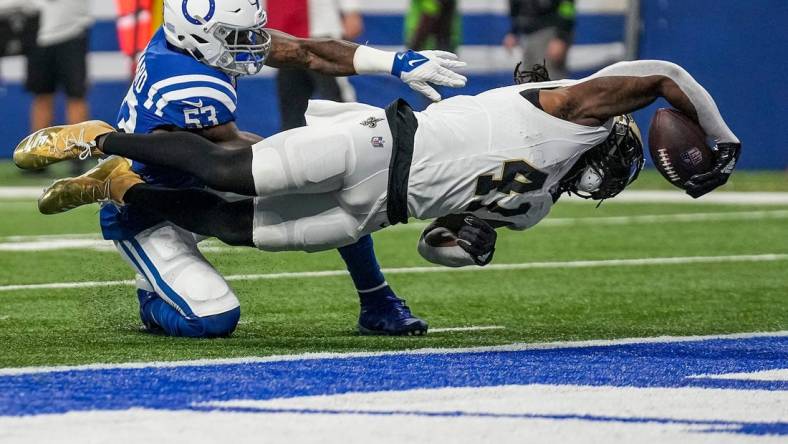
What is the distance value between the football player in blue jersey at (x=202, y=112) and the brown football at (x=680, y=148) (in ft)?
2.14

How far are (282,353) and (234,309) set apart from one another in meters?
0.53

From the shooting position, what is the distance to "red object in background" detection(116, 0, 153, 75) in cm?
1268

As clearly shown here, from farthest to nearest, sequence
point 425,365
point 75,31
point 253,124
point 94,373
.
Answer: point 253,124 < point 75,31 < point 425,365 < point 94,373

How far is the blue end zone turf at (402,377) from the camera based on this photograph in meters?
3.62

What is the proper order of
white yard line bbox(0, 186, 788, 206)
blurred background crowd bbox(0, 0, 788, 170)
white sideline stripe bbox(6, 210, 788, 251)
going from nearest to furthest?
white sideline stripe bbox(6, 210, 788, 251) → white yard line bbox(0, 186, 788, 206) → blurred background crowd bbox(0, 0, 788, 170)

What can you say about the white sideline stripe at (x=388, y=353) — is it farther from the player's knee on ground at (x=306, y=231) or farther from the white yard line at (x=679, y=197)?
the white yard line at (x=679, y=197)

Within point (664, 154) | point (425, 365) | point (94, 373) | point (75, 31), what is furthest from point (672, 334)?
point (75, 31)

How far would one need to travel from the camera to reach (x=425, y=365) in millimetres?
4363

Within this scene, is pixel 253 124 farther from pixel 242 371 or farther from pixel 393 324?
pixel 242 371

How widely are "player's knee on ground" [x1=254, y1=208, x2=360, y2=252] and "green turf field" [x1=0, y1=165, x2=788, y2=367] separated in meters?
0.31

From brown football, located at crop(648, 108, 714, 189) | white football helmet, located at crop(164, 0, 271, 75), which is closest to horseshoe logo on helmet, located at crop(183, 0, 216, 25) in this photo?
white football helmet, located at crop(164, 0, 271, 75)

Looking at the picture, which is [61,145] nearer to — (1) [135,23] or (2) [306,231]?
(2) [306,231]

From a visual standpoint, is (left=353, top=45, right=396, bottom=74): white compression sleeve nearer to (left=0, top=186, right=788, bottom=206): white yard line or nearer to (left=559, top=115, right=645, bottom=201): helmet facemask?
(left=559, top=115, right=645, bottom=201): helmet facemask

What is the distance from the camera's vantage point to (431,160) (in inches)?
187
